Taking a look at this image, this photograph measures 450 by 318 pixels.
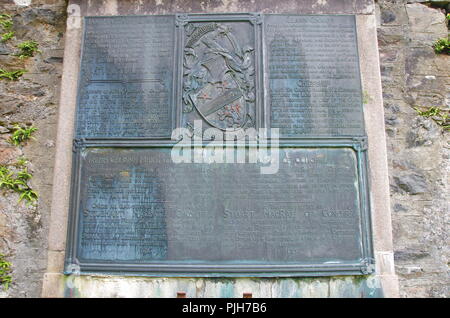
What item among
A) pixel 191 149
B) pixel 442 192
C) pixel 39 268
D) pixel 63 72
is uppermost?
pixel 63 72

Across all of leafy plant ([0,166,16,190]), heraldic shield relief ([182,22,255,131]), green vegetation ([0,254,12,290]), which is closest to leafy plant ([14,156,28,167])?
leafy plant ([0,166,16,190])

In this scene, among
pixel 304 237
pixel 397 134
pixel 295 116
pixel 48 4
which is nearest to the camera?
pixel 304 237

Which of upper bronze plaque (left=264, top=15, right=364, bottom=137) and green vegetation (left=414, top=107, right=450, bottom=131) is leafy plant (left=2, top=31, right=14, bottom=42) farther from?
green vegetation (left=414, top=107, right=450, bottom=131)

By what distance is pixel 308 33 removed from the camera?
428cm

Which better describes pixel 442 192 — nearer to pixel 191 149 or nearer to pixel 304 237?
pixel 304 237

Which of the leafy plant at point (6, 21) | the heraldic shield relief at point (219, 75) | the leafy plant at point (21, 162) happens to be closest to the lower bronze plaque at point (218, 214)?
the heraldic shield relief at point (219, 75)

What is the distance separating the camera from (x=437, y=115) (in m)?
4.47

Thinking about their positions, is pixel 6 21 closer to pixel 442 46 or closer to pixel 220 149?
pixel 220 149

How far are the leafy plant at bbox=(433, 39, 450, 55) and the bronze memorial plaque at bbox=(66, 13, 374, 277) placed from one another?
3.53ft

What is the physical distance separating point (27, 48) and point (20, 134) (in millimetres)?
957

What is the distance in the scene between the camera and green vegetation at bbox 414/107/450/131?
14.6 feet

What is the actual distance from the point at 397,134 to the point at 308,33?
1.35 m

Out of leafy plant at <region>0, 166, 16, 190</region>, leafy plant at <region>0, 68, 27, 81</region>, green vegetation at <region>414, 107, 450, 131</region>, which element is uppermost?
leafy plant at <region>0, 68, 27, 81</region>

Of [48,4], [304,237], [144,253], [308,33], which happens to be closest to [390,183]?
[304,237]
